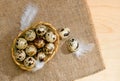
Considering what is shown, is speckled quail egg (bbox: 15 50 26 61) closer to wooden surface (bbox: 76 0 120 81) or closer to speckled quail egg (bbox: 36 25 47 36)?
speckled quail egg (bbox: 36 25 47 36)

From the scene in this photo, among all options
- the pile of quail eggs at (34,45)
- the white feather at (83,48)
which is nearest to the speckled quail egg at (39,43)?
the pile of quail eggs at (34,45)

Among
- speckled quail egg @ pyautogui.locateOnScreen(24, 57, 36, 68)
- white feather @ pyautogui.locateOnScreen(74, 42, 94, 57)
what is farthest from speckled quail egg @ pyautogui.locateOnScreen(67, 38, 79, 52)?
speckled quail egg @ pyautogui.locateOnScreen(24, 57, 36, 68)

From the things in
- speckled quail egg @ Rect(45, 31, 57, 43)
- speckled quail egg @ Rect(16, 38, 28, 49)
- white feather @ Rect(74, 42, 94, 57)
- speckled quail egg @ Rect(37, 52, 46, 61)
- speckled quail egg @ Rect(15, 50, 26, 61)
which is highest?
speckled quail egg @ Rect(16, 38, 28, 49)

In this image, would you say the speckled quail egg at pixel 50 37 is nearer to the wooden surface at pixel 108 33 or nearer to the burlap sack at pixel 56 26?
the burlap sack at pixel 56 26

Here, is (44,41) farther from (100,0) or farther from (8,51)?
(100,0)

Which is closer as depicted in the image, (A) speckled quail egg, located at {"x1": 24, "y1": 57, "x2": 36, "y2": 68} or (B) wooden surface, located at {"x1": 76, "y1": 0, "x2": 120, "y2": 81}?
(A) speckled quail egg, located at {"x1": 24, "y1": 57, "x2": 36, "y2": 68}

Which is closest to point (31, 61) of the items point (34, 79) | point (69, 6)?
point (34, 79)
